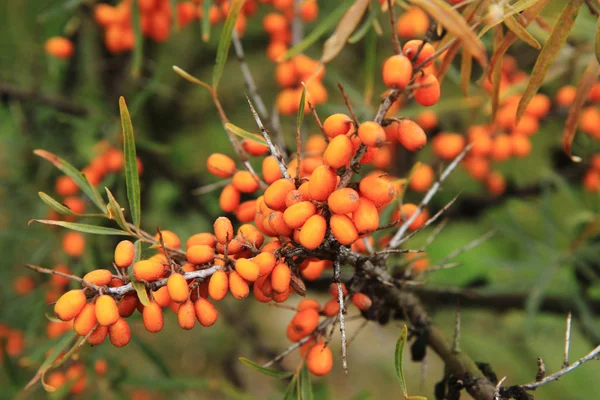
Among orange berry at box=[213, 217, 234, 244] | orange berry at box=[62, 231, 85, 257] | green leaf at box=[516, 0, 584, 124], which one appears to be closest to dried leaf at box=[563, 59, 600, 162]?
green leaf at box=[516, 0, 584, 124]

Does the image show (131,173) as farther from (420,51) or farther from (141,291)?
(420,51)

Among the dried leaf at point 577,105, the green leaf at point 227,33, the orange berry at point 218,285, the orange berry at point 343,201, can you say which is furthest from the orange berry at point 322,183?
the dried leaf at point 577,105

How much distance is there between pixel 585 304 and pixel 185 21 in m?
1.22

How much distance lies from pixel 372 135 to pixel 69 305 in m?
0.34

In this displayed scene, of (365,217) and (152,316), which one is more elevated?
(365,217)

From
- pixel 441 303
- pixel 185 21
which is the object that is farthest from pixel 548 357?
pixel 185 21

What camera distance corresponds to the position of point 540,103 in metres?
1.27

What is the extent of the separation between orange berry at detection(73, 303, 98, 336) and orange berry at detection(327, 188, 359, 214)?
0.88 feet

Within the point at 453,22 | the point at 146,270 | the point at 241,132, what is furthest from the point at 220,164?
the point at 453,22

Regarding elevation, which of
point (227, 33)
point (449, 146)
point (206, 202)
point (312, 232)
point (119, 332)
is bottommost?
point (206, 202)

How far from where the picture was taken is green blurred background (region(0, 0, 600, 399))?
1.20m

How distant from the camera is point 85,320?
20.4 inches

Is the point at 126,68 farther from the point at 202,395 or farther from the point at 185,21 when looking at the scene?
the point at 202,395

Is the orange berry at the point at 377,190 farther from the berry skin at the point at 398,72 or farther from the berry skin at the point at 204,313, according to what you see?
the berry skin at the point at 204,313
